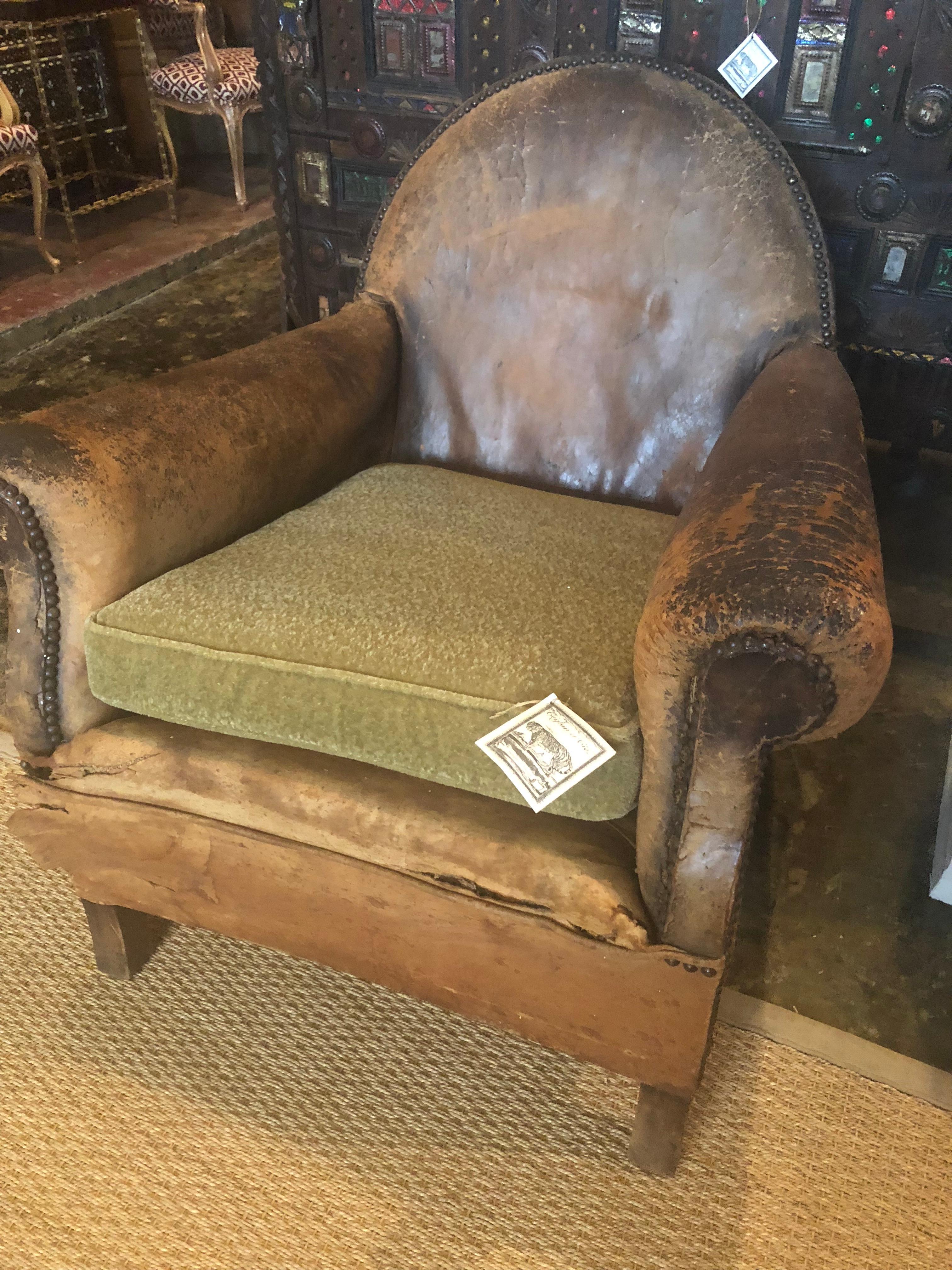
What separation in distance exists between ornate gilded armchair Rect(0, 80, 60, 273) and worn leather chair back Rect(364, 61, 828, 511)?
2.40 m

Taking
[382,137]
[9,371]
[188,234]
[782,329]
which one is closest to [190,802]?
[782,329]

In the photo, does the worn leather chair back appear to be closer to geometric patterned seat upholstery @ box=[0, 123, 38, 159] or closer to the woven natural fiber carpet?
the woven natural fiber carpet

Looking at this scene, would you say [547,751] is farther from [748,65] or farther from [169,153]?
[169,153]

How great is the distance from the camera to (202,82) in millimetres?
3996

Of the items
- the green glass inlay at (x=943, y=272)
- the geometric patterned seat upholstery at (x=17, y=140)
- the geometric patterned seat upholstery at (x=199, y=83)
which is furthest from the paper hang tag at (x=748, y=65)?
the geometric patterned seat upholstery at (x=199, y=83)

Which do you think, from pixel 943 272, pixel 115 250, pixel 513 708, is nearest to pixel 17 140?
pixel 115 250

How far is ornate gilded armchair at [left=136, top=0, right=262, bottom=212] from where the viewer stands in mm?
3975

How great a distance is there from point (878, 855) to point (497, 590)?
85cm

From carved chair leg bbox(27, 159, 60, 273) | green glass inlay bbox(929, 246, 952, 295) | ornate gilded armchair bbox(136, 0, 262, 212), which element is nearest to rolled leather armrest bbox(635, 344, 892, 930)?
green glass inlay bbox(929, 246, 952, 295)

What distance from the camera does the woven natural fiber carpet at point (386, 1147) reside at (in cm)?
103

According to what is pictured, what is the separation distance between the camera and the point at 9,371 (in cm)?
307

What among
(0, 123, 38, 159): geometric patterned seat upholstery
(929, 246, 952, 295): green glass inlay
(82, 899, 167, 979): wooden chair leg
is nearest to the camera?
(82, 899, 167, 979): wooden chair leg

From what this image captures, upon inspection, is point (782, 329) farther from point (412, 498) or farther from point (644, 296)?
point (412, 498)

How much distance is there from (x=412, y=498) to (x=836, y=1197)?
3.19 ft
